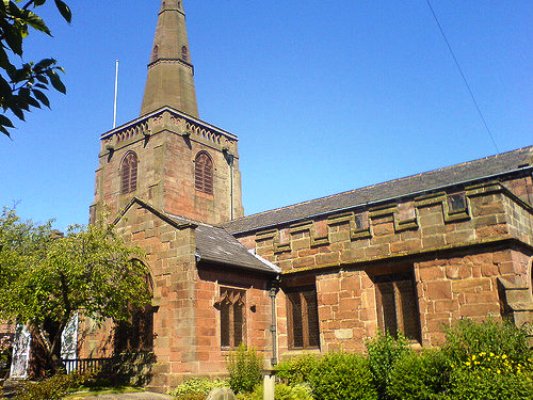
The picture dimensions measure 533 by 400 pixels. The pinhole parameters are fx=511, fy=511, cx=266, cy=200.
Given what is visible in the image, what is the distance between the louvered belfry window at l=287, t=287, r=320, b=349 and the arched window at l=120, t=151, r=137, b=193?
17.5 meters

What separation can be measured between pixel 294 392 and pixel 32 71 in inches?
403

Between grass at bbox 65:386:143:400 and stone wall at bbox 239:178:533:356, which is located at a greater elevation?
stone wall at bbox 239:178:533:356

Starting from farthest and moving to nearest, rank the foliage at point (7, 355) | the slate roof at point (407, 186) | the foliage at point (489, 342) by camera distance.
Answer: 1. the foliage at point (7, 355)
2. the slate roof at point (407, 186)
3. the foliage at point (489, 342)

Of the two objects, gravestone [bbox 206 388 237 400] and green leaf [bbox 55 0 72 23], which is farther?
gravestone [bbox 206 388 237 400]

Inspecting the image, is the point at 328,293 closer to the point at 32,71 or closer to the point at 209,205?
the point at 32,71

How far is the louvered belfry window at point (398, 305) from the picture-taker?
50.7 feet

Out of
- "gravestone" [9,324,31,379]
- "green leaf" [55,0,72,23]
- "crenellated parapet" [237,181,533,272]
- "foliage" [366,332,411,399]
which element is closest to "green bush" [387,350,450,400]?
"foliage" [366,332,411,399]

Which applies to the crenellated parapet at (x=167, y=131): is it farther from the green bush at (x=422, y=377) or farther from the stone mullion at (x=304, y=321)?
the green bush at (x=422, y=377)

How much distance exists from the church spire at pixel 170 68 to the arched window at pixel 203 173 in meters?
3.66

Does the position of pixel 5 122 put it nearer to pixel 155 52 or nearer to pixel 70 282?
pixel 70 282

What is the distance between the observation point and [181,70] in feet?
118

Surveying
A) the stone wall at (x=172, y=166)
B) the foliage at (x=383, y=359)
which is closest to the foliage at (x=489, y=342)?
the foliage at (x=383, y=359)

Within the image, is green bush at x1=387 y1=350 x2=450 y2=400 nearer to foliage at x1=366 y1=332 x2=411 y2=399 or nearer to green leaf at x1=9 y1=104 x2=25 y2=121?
foliage at x1=366 y1=332 x2=411 y2=399

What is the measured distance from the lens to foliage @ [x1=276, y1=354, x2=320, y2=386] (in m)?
13.5
